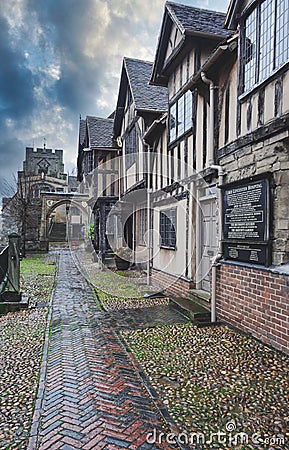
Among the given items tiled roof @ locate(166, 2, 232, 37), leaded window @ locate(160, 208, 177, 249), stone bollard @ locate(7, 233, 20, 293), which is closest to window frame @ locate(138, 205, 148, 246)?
leaded window @ locate(160, 208, 177, 249)

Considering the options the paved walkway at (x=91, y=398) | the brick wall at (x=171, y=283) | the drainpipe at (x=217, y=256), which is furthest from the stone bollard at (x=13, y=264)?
the drainpipe at (x=217, y=256)

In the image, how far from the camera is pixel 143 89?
12.6 metres

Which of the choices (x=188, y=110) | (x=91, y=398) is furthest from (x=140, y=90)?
(x=91, y=398)

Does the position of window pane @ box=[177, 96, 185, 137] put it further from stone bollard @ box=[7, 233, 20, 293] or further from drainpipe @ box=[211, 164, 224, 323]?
stone bollard @ box=[7, 233, 20, 293]

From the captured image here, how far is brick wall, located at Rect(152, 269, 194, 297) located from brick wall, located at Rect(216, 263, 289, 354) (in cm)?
163

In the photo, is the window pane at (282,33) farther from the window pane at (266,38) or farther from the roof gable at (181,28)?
the roof gable at (181,28)

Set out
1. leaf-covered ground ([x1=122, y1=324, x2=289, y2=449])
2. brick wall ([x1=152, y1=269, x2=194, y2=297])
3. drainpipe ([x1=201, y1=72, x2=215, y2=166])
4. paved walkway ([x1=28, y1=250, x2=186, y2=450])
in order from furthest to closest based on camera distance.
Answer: brick wall ([x1=152, y1=269, x2=194, y2=297]) → drainpipe ([x1=201, y1=72, x2=215, y2=166]) → leaf-covered ground ([x1=122, y1=324, x2=289, y2=449]) → paved walkway ([x1=28, y1=250, x2=186, y2=450])

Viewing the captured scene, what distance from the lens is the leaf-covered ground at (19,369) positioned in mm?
3031

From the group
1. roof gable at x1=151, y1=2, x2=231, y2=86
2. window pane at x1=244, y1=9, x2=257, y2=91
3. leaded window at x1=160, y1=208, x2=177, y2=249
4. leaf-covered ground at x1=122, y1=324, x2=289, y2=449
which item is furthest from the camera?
leaded window at x1=160, y1=208, x2=177, y2=249

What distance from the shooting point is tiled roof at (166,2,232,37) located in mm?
6945

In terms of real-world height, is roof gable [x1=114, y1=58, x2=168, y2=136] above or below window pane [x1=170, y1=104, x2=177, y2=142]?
above

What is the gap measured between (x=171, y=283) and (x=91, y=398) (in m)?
5.48

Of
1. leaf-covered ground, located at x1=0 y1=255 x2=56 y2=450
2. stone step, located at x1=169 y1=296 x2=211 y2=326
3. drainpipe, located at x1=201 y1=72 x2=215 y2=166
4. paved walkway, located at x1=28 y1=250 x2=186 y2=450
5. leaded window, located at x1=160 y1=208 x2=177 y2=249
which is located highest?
drainpipe, located at x1=201 y1=72 x2=215 y2=166

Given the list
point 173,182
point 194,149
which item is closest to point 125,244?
point 173,182
